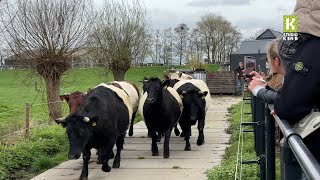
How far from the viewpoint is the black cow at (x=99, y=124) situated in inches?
283

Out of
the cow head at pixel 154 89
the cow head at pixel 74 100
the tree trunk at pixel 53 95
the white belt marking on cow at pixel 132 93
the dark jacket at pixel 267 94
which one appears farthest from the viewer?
the tree trunk at pixel 53 95

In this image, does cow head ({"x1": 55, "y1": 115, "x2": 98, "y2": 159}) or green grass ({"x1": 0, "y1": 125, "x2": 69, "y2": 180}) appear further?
green grass ({"x1": 0, "y1": 125, "x2": 69, "y2": 180})

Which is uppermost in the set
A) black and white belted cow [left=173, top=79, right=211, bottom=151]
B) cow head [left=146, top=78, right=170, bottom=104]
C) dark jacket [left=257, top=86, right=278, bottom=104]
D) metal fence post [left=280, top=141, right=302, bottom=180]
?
dark jacket [left=257, top=86, right=278, bottom=104]

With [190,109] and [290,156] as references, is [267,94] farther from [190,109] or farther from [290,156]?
[190,109]

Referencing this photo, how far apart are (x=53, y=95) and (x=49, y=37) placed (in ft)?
6.72

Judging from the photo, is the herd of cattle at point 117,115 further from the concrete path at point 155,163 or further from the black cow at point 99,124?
the concrete path at point 155,163

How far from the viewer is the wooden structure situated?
32.1m

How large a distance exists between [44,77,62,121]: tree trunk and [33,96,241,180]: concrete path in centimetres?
340

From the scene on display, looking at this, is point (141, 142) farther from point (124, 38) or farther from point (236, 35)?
point (236, 35)

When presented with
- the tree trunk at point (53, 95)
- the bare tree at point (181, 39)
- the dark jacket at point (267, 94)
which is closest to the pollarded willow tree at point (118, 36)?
the tree trunk at point (53, 95)

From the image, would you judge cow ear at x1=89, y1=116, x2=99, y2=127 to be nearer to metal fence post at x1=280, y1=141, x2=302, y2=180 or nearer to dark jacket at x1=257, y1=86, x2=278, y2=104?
dark jacket at x1=257, y1=86, x2=278, y2=104

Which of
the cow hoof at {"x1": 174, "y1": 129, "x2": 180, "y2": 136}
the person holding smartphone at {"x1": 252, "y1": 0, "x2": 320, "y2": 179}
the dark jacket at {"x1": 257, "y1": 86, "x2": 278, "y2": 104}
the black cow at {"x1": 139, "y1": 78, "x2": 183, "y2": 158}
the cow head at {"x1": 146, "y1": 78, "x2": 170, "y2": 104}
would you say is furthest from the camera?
the cow hoof at {"x1": 174, "y1": 129, "x2": 180, "y2": 136}

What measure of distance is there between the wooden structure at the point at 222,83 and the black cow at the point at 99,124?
23.3 meters

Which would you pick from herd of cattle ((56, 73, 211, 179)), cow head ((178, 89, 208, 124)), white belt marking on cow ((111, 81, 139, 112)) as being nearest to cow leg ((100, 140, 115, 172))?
herd of cattle ((56, 73, 211, 179))
